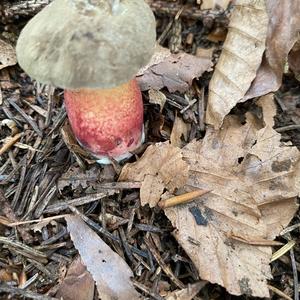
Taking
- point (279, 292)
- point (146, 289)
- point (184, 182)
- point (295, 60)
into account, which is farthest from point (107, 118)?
point (295, 60)

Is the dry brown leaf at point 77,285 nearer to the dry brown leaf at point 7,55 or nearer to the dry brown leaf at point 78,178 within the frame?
the dry brown leaf at point 78,178

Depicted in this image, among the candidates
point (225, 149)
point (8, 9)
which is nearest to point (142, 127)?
point (225, 149)

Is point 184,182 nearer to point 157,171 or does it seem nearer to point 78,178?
point 157,171

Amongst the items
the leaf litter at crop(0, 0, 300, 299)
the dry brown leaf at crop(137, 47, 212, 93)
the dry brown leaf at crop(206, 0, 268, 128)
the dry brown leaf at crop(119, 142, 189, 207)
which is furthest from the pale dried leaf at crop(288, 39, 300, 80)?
the dry brown leaf at crop(119, 142, 189, 207)

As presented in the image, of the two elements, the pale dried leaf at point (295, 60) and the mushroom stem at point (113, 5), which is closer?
the mushroom stem at point (113, 5)

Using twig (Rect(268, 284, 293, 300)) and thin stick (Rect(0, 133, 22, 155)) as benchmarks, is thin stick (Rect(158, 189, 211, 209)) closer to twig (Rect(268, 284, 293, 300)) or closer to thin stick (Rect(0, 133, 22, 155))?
twig (Rect(268, 284, 293, 300))

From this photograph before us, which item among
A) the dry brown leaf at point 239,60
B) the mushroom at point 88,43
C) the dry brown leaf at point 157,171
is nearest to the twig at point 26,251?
the dry brown leaf at point 157,171

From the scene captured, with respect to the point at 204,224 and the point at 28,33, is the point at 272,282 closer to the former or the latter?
the point at 204,224
